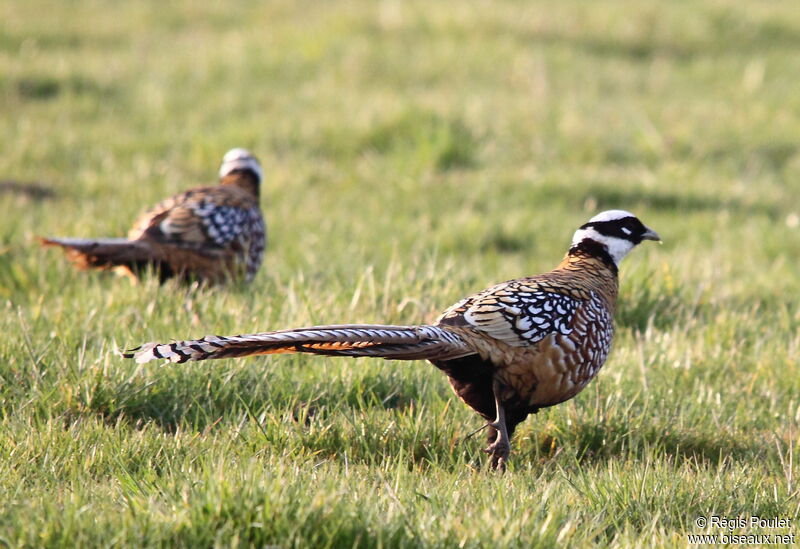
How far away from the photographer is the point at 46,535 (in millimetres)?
2844

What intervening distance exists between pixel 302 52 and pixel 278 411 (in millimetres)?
8652

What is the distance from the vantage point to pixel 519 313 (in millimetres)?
3975

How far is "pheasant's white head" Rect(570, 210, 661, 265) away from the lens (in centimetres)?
476

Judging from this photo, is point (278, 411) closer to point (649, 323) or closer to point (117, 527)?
point (117, 527)

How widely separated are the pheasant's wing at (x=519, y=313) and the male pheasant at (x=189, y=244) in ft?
7.06

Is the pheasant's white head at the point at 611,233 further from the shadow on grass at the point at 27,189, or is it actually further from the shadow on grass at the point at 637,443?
the shadow on grass at the point at 27,189

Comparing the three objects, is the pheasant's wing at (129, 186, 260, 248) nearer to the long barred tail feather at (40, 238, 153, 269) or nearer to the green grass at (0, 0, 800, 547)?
the long barred tail feather at (40, 238, 153, 269)

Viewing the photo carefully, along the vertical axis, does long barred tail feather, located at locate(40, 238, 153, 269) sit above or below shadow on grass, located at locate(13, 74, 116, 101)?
below

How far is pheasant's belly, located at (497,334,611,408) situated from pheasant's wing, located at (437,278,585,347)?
5cm

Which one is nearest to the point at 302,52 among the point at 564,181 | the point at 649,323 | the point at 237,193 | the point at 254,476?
the point at 564,181

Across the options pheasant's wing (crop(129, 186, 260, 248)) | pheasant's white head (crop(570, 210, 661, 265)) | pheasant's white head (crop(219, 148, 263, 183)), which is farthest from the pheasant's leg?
pheasant's white head (crop(219, 148, 263, 183))

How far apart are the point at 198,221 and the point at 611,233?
2.41m

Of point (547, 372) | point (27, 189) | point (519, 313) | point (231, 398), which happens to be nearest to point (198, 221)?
point (231, 398)

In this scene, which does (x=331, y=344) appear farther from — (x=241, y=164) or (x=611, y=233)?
(x=241, y=164)
